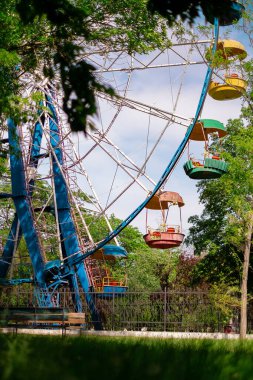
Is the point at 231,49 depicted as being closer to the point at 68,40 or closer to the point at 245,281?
the point at 245,281

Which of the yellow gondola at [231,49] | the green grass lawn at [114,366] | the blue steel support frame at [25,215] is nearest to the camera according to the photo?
the green grass lawn at [114,366]

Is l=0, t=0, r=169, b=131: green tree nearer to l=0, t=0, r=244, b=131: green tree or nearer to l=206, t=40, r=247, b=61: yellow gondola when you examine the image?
l=0, t=0, r=244, b=131: green tree

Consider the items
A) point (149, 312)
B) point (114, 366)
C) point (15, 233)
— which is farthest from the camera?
point (15, 233)

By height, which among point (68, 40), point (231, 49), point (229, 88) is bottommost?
point (68, 40)

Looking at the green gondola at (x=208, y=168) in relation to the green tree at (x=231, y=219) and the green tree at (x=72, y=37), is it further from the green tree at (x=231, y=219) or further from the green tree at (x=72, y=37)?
the green tree at (x=72, y=37)

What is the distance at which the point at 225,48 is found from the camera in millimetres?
24906

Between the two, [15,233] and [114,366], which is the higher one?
[15,233]

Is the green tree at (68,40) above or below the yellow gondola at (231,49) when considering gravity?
below

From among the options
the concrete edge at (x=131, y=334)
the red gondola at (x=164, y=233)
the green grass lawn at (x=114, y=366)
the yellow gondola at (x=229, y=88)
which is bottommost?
the concrete edge at (x=131, y=334)

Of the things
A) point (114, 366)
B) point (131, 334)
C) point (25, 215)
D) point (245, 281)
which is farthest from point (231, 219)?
point (114, 366)

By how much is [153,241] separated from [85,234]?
602 centimetres

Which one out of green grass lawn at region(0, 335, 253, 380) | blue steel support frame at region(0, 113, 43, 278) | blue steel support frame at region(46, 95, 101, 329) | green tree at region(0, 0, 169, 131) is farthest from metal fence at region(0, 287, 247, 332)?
green grass lawn at region(0, 335, 253, 380)

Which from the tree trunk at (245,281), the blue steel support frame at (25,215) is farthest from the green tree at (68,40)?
the blue steel support frame at (25,215)

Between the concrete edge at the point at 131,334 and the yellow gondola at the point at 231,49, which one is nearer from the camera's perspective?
the concrete edge at the point at 131,334
